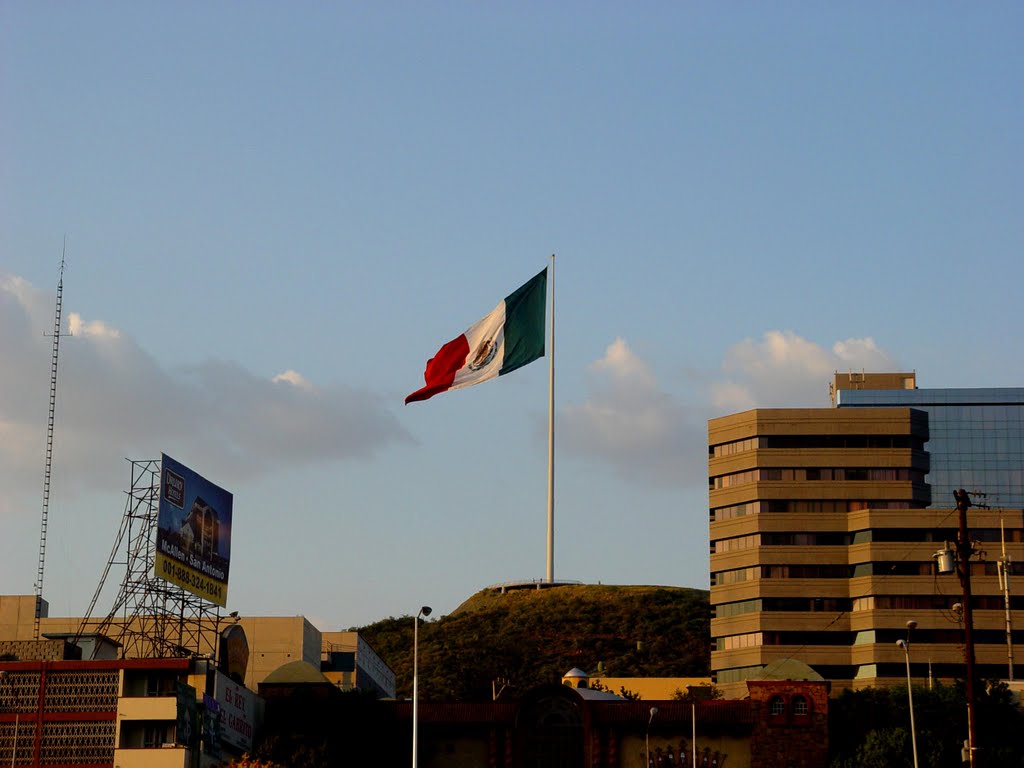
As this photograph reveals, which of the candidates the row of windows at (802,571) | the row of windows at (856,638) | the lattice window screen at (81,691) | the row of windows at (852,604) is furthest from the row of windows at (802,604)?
the lattice window screen at (81,691)

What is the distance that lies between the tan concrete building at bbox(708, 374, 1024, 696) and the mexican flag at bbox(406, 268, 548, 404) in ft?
249

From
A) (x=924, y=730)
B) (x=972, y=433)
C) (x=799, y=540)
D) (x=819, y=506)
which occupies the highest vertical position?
(x=972, y=433)

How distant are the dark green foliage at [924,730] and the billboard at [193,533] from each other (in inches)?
1593

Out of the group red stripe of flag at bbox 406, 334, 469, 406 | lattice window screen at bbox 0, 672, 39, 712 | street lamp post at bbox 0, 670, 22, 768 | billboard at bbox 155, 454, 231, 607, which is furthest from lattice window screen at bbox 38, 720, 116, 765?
red stripe of flag at bbox 406, 334, 469, 406

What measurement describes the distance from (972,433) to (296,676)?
91.4 m

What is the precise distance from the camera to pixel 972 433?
171875mm

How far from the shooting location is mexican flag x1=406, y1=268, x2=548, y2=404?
263ft

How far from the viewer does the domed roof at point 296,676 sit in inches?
4146

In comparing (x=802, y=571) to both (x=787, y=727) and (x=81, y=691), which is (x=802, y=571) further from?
(x=81, y=691)

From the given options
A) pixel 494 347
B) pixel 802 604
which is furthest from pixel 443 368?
pixel 802 604

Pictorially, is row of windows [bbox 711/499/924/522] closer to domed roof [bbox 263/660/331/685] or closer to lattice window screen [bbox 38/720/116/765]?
domed roof [bbox 263/660/331/685]

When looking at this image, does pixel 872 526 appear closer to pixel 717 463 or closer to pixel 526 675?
pixel 717 463

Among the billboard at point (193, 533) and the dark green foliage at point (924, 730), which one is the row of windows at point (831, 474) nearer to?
the dark green foliage at point (924, 730)

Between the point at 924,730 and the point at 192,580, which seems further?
the point at 192,580
